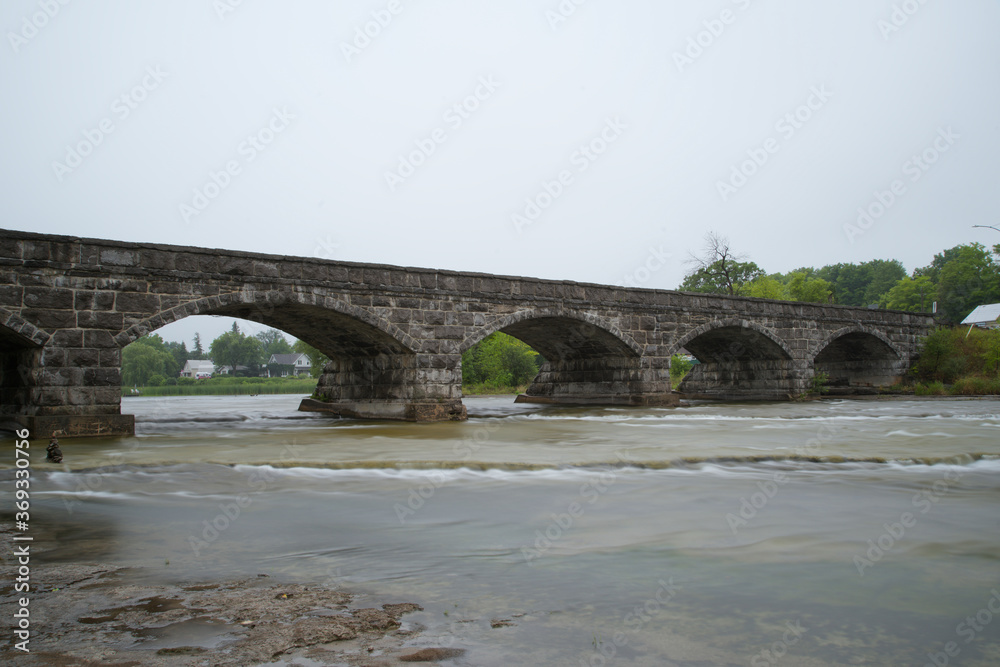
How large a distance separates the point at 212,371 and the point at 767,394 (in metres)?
89.7

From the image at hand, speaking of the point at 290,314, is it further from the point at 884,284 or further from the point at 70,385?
the point at 884,284

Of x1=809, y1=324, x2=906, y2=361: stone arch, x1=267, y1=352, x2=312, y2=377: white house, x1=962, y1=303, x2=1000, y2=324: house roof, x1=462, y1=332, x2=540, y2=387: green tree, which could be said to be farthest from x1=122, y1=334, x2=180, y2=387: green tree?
x1=962, y1=303, x2=1000, y2=324: house roof

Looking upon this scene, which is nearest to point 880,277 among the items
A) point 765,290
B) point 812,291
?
point 812,291

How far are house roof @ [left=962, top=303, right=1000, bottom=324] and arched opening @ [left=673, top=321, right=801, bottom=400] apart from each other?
36591 mm

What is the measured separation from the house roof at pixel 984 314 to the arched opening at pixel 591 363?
146ft

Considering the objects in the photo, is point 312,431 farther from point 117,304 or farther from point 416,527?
point 416,527

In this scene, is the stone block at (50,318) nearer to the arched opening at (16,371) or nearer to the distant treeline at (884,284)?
the arched opening at (16,371)

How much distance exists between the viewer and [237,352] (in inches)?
3686

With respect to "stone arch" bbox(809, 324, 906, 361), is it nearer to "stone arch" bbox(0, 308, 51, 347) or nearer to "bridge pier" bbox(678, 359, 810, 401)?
"bridge pier" bbox(678, 359, 810, 401)

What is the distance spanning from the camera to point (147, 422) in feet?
63.2

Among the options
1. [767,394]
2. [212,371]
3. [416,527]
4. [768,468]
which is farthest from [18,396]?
[212,371]

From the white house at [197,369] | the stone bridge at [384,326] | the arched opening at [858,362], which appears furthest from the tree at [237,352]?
the arched opening at [858,362]

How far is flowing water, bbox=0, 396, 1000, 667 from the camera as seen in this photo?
3.43 m

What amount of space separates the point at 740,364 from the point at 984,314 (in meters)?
39.3
